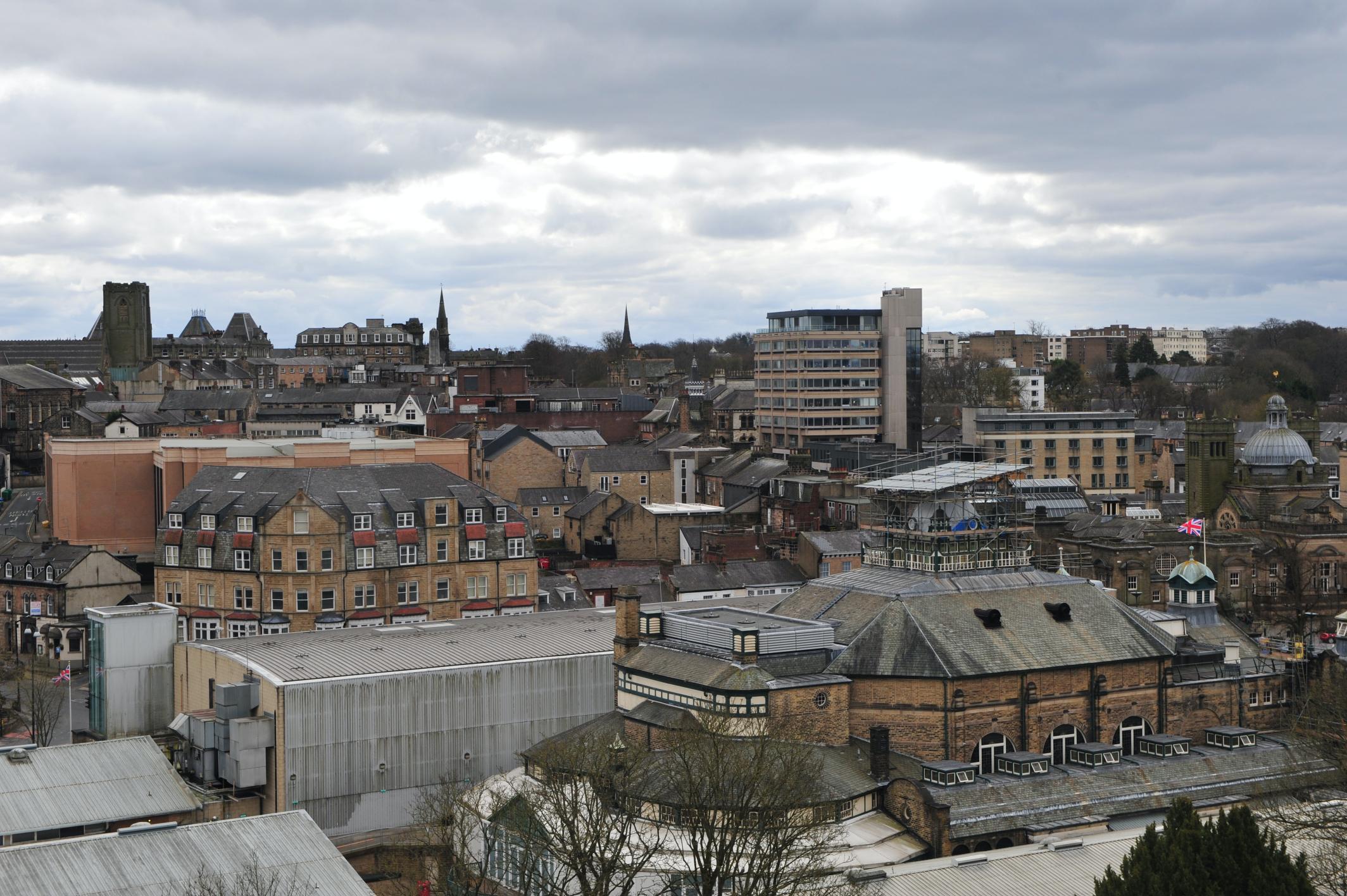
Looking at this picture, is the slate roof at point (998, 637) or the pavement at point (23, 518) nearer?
the slate roof at point (998, 637)

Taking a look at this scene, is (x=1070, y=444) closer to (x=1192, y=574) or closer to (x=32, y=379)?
(x=1192, y=574)

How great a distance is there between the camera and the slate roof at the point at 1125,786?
49.0m

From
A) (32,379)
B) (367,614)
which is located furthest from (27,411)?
(367,614)

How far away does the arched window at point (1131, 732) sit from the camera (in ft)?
182

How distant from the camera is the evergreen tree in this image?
3725 cm

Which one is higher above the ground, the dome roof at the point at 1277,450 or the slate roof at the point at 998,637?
the dome roof at the point at 1277,450

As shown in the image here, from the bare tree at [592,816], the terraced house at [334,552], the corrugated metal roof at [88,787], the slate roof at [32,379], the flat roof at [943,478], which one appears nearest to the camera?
the bare tree at [592,816]

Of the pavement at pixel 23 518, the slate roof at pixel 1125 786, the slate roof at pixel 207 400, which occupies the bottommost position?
the slate roof at pixel 1125 786

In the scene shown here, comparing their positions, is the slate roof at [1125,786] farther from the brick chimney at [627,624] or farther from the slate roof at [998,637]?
the brick chimney at [627,624]

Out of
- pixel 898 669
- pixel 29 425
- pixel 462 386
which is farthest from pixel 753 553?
pixel 29 425

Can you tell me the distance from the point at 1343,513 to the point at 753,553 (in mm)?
A: 37570

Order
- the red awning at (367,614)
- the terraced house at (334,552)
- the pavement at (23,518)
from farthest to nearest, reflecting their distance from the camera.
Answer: the pavement at (23,518) < the red awning at (367,614) < the terraced house at (334,552)

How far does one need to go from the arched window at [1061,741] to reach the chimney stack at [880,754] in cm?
680

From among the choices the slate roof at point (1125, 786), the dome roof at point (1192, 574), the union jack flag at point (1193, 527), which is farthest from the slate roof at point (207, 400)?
the slate roof at point (1125, 786)
